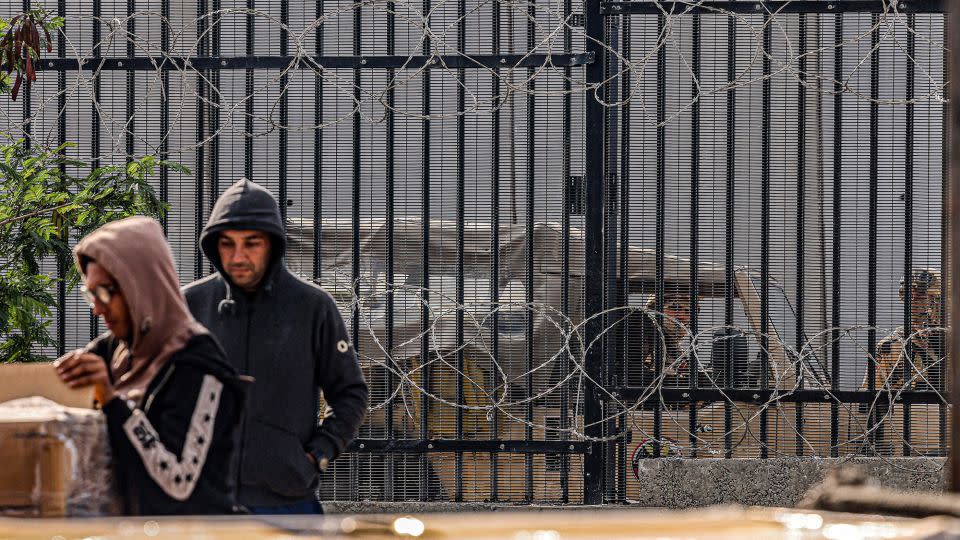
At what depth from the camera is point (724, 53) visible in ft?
20.3

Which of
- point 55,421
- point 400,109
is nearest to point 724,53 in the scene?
point 400,109

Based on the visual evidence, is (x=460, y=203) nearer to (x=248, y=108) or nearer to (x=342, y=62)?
(x=342, y=62)

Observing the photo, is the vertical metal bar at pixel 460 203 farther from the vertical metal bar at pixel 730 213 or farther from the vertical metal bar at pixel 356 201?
the vertical metal bar at pixel 730 213

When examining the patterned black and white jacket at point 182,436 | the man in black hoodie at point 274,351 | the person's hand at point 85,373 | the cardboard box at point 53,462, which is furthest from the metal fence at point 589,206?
the cardboard box at point 53,462

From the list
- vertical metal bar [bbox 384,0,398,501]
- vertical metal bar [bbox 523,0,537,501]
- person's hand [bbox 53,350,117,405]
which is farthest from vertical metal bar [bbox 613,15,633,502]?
person's hand [bbox 53,350,117,405]

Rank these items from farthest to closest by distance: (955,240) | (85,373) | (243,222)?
(243,222), (85,373), (955,240)

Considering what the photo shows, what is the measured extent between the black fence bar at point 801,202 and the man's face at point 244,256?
3560 mm

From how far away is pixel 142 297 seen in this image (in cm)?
251

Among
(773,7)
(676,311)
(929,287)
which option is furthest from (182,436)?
(929,287)

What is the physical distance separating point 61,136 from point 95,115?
0.23 m

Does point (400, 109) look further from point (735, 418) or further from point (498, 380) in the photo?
point (735, 418)

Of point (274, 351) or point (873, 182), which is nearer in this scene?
point (274, 351)

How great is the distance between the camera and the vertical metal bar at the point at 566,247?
6.10m

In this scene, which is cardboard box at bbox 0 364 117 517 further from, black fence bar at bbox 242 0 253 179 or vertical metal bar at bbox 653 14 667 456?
vertical metal bar at bbox 653 14 667 456
